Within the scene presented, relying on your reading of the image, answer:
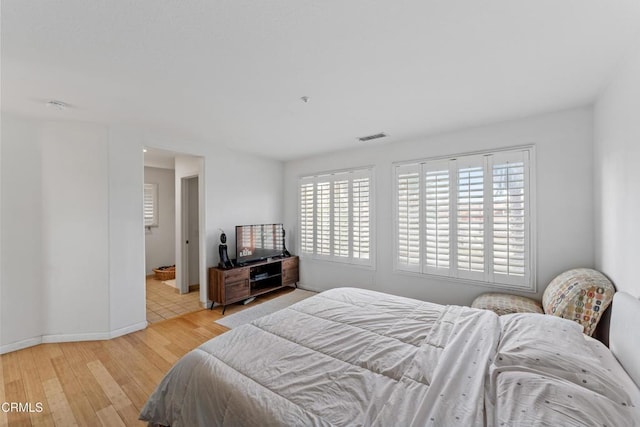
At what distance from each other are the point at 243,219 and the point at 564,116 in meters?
4.32

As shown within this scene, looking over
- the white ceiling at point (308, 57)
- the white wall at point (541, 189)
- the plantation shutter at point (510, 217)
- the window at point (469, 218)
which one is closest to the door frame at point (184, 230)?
the white ceiling at point (308, 57)

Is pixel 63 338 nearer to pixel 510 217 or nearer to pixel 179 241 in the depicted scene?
pixel 179 241

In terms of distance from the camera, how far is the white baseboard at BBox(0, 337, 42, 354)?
267cm

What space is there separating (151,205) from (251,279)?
11.0 feet

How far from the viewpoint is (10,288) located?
273 centimetres

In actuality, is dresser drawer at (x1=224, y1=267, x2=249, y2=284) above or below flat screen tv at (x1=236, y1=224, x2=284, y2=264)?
below

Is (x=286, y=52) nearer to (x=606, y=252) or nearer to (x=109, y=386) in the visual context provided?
(x=109, y=386)

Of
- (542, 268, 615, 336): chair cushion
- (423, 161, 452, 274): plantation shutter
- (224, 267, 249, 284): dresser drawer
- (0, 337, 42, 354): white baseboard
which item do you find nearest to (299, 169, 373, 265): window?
(423, 161, 452, 274): plantation shutter

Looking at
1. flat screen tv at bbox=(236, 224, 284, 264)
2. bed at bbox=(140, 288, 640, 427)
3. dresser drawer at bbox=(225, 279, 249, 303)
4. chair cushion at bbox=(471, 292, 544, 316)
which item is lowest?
dresser drawer at bbox=(225, 279, 249, 303)

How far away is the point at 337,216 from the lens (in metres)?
4.46

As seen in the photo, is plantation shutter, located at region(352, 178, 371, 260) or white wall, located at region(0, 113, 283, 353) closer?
white wall, located at region(0, 113, 283, 353)

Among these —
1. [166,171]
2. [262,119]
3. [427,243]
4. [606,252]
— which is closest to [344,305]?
[427,243]

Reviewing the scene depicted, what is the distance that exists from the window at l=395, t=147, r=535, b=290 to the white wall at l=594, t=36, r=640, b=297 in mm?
566

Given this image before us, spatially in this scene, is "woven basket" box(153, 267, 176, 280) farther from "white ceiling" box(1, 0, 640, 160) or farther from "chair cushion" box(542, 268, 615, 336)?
"chair cushion" box(542, 268, 615, 336)
